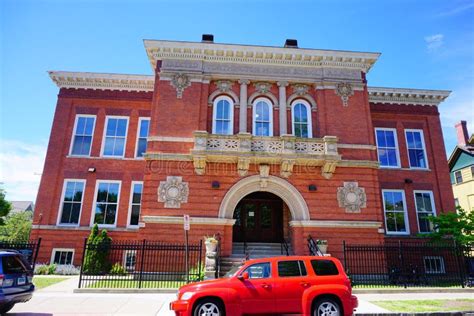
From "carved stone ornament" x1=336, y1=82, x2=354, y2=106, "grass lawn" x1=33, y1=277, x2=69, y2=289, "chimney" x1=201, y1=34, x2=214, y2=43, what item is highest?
"chimney" x1=201, y1=34, x2=214, y2=43

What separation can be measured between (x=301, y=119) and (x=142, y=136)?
11.3 m

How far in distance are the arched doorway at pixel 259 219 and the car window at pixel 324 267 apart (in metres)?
10.6

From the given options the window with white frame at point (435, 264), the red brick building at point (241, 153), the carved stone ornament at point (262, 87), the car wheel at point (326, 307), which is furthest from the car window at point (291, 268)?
the window with white frame at point (435, 264)

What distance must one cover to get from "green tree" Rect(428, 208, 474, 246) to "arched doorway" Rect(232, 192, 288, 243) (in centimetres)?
921

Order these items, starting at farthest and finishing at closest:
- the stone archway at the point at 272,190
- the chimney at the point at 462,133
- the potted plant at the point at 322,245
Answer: the chimney at the point at 462,133 < the stone archway at the point at 272,190 < the potted plant at the point at 322,245

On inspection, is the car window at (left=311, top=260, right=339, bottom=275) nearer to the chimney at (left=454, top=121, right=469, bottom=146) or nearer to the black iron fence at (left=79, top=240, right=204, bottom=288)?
the black iron fence at (left=79, top=240, right=204, bottom=288)

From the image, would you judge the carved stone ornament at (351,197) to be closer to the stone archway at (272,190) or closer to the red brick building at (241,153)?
the red brick building at (241,153)

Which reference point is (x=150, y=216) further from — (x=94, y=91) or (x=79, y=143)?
(x=94, y=91)

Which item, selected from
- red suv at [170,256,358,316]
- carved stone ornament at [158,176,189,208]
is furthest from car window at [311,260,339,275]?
carved stone ornament at [158,176,189,208]

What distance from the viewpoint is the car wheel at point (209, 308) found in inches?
273

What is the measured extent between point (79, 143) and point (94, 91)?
13.0 ft

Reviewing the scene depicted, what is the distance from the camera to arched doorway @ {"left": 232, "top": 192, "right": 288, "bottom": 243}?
18266mm

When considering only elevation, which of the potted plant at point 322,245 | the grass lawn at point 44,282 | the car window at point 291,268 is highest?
the potted plant at point 322,245

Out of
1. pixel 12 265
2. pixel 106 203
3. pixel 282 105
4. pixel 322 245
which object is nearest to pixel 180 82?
pixel 282 105
